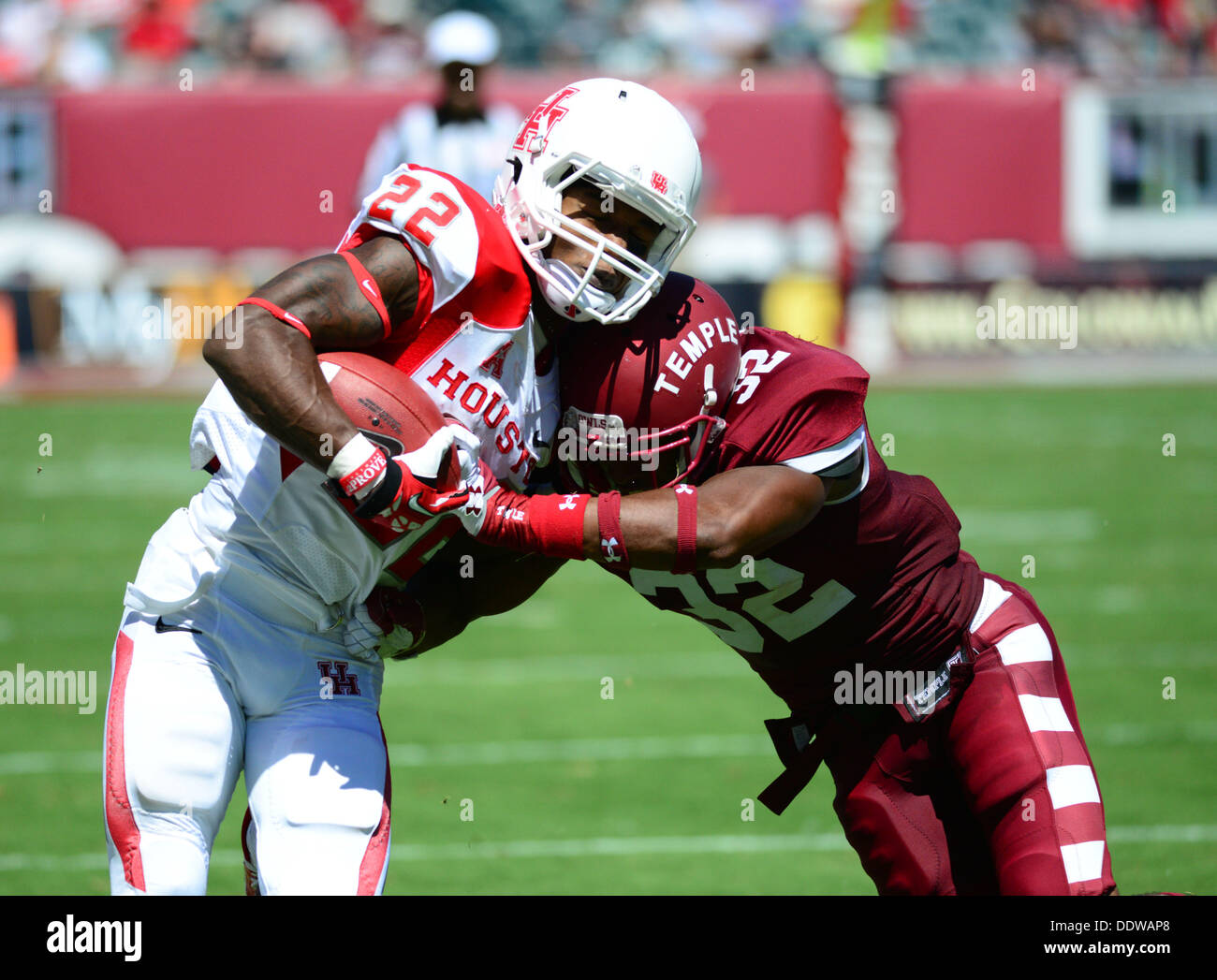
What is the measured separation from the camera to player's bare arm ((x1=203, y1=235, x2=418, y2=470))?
9.14 feet

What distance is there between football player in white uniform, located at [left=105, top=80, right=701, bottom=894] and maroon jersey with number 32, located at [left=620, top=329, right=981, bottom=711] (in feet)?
1.15

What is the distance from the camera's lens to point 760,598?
A: 3389 millimetres

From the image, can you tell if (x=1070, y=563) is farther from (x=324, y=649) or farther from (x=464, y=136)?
(x=324, y=649)

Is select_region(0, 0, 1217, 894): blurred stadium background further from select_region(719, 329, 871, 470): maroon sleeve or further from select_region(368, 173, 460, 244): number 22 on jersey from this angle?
select_region(368, 173, 460, 244): number 22 on jersey

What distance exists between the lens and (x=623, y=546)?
117 inches

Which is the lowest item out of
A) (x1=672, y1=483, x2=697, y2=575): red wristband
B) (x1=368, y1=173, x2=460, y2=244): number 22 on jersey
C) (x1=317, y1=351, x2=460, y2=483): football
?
(x1=672, y1=483, x2=697, y2=575): red wristband

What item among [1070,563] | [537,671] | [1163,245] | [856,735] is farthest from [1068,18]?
[856,735]

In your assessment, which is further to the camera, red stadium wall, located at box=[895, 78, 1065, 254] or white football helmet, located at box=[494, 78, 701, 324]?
red stadium wall, located at box=[895, 78, 1065, 254]

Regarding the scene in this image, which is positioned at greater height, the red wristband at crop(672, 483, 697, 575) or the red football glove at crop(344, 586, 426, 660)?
the red wristband at crop(672, 483, 697, 575)


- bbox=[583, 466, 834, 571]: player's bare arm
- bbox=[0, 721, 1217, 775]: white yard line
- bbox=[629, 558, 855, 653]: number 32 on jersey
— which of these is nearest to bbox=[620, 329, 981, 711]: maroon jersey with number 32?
bbox=[629, 558, 855, 653]: number 32 on jersey

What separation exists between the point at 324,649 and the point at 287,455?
41 cm

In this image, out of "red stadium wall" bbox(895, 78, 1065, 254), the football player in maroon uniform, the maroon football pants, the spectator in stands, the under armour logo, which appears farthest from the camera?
"red stadium wall" bbox(895, 78, 1065, 254)

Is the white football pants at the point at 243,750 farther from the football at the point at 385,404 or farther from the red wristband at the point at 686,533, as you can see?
the red wristband at the point at 686,533

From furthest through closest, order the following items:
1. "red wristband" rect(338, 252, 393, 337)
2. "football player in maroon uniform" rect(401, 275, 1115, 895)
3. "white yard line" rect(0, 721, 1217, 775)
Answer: "white yard line" rect(0, 721, 1217, 775)
"football player in maroon uniform" rect(401, 275, 1115, 895)
"red wristband" rect(338, 252, 393, 337)
